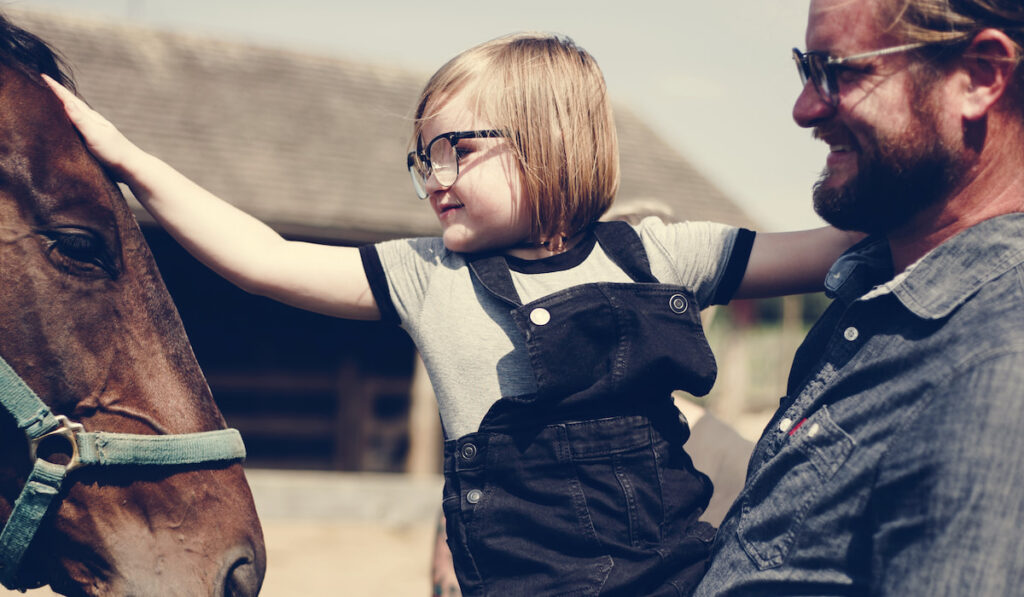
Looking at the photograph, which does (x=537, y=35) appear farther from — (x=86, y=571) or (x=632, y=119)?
(x=632, y=119)

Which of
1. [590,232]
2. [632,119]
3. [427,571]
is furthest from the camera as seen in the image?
[632,119]

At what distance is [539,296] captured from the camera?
6.06 feet

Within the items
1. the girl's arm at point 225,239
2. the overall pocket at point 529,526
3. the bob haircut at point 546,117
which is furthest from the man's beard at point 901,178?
the girl's arm at point 225,239

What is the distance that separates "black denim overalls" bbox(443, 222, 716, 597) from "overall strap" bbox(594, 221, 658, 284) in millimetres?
55

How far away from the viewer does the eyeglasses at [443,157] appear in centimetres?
188

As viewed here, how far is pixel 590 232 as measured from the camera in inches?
78.8

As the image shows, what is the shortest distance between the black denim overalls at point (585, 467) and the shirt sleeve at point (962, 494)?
0.50 m

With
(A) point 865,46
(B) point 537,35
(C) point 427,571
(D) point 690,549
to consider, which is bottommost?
(C) point 427,571

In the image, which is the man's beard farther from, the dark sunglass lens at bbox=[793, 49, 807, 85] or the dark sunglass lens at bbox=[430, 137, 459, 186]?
the dark sunglass lens at bbox=[430, 137, 459, 186]

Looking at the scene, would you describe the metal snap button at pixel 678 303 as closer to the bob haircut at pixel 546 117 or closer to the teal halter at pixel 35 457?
the bob haircut at pixel 546 117

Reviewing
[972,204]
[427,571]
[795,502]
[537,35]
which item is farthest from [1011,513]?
[427,571]

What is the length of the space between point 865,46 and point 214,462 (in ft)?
4.75

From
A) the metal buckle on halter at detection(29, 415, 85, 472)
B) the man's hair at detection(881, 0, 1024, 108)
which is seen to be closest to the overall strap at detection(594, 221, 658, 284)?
the man's hair at detection(881, 0, 1024, 108)

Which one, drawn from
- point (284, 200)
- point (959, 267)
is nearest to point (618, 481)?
point (959, 267)
